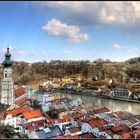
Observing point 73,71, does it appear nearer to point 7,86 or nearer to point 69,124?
point 7,86

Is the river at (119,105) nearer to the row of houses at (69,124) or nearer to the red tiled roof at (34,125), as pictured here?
the row of houses at (69,124)

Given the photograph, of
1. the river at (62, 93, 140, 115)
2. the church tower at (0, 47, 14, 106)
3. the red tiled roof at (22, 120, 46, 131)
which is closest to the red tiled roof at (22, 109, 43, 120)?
the red tiled roof at (22, 120, 46, 131)

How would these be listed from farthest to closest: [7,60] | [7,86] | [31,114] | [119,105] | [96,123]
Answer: [119,105]
[7,86]
[7,60]
[31,114]
[96,123]

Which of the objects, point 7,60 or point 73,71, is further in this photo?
point 73,71

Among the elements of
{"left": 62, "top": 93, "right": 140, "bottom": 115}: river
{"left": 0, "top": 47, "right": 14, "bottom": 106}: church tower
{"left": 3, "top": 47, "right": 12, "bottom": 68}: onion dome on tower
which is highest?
{"left": 3, "top": 47, "right": 12, "bottom": 68}: onion dome on tower

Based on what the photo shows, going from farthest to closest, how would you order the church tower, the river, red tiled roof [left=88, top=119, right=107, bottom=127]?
the river
the church tower
red tiled roof [left=88, top=119, right=107, bottom=127]

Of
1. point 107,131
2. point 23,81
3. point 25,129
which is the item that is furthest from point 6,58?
point 23,81

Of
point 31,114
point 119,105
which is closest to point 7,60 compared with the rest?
point 31,114

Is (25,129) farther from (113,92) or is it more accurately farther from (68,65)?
(68,65)

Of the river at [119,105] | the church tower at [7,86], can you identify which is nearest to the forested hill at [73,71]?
the river at [119,105]

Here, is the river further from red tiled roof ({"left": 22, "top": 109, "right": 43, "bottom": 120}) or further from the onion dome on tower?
the onion dome on tower

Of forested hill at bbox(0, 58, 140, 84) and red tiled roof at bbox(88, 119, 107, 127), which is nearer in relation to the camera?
red tiled roof at bbox(88, 119, 107, 127)
